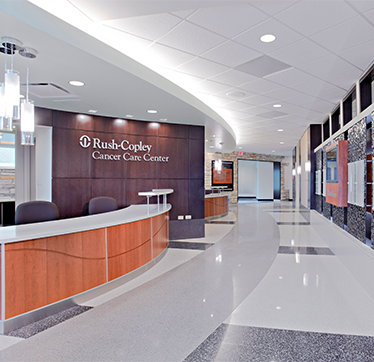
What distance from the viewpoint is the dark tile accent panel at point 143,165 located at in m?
6.23

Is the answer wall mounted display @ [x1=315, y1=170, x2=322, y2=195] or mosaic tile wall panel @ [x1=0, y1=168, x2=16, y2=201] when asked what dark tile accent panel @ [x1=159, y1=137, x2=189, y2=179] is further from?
mosaic tile wall panel @ [x1=0, y1=168, x2=16, y2=201]

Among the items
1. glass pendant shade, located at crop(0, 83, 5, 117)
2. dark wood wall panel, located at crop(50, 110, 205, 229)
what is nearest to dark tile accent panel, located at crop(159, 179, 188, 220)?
dark wood wall panel, located at crop(50, 110, 205, 229)

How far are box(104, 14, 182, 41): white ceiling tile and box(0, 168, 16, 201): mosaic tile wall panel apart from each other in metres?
5.42

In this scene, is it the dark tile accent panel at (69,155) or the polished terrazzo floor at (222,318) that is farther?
the dark tile accent panel at (69,155)

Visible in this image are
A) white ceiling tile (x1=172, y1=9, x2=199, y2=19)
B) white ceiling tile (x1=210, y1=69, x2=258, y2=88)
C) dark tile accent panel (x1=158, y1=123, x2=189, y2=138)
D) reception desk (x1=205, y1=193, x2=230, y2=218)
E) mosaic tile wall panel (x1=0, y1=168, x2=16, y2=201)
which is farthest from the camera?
reception desk (x1=205, y1=193, x2=230, y2=218)

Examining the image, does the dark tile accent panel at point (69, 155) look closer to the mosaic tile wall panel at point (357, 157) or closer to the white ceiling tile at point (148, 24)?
the white ceiling tile at point (148, 24)

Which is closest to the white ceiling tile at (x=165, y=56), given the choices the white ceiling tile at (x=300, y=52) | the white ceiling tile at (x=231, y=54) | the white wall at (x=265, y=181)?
the white ceiling tile at (x=231, y=54)

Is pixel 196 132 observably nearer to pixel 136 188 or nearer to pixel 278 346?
pixel 136 188

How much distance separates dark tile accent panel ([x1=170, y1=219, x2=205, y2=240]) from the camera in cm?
664

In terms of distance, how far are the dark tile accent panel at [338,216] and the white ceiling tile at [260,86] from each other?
2.58 m

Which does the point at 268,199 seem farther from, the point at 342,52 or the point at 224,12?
the point at 224,12

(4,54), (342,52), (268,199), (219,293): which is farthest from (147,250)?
(268,199)

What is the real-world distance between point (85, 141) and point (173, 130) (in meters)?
1.98

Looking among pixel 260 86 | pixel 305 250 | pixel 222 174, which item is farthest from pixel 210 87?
pixel 222 174
